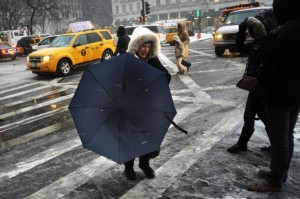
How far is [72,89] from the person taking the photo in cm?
1095

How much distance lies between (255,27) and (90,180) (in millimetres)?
2764

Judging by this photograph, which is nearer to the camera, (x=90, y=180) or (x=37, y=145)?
(x=90, y=180)

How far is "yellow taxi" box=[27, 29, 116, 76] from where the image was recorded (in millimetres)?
13867

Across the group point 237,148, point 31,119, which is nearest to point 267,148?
point 237,148

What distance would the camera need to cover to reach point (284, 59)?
309 centimetres

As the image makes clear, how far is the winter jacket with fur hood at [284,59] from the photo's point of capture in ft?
10.0

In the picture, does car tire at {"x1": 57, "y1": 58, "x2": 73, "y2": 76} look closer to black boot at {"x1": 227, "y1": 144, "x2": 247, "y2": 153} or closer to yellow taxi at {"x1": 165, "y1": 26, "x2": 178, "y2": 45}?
black boot at {"x1": 227, "y1": 144, "x2": 247, "y2": 153}

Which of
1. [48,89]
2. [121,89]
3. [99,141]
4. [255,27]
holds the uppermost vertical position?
[255,27]

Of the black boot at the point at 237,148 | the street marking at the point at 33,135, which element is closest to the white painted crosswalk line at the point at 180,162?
the black boot at the point at 237,148

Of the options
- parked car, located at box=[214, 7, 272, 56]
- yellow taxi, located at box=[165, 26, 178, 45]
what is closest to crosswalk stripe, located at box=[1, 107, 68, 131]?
parked car, located at box=[214, 7, 272, 56]

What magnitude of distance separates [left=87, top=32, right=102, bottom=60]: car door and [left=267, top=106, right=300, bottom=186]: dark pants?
505 inches

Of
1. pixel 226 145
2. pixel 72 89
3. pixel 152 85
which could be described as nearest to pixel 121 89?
pixel 152 85

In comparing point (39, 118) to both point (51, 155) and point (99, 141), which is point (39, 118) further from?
point (99, 141)

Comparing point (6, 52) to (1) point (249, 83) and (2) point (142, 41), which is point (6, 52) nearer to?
(2) point (142, 41)
